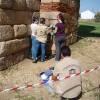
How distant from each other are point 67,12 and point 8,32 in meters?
3.22

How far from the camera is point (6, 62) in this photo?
6238mm

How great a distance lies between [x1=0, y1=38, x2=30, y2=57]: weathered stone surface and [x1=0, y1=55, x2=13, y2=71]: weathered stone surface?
13 cm

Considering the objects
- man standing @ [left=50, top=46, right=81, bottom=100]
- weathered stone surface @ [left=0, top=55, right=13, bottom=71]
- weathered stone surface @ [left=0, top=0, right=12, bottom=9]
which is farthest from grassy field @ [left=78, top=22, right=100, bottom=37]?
man standing @ [left=50, top=46, right=81, bottom=100]

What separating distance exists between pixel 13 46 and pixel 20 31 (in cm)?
60

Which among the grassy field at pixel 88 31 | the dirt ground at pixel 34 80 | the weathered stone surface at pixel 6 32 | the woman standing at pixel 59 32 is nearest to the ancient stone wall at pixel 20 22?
the weathered stone surface at pixel 6 32

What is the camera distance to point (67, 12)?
8.41 m

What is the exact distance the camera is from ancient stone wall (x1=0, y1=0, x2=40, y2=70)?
590 cm

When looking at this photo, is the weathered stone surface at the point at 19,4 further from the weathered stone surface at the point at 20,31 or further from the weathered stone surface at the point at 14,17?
the weathered stone surface at the point at 20,31

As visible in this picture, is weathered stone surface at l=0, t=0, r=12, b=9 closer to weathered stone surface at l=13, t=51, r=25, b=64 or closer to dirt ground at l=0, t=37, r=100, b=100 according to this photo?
weathered stone surface at l=13, t=51, r=25, b=64

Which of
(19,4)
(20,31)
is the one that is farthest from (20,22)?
(19,4)

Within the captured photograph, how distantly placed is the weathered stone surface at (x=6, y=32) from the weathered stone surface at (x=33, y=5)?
1161 mm

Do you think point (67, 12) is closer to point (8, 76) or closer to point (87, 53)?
point (87, 53)

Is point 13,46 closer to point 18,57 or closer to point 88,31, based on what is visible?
point 18,57

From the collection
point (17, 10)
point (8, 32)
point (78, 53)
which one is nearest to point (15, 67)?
point (8, 32)
